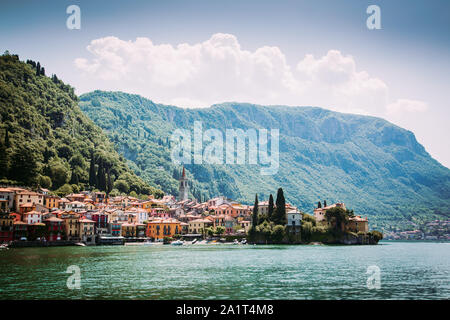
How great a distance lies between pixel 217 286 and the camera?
28.5 metres

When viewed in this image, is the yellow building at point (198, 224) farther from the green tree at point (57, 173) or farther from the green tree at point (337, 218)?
the green tree at point (57, 173)

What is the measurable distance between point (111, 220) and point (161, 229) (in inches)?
474

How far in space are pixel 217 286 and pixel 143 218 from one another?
291 ft

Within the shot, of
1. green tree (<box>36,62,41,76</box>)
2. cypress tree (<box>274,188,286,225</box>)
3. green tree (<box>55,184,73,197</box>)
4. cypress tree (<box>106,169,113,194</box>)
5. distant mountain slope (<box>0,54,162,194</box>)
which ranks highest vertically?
green tree (<box>36,62,41,76</box>)

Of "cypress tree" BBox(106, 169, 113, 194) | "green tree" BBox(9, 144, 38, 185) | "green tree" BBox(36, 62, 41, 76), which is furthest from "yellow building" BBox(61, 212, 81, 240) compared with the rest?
"green tree" BBox(36, 62, 41, 76)

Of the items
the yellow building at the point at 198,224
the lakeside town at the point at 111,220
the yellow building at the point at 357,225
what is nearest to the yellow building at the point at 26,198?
the lakeside town at the point at 111,220

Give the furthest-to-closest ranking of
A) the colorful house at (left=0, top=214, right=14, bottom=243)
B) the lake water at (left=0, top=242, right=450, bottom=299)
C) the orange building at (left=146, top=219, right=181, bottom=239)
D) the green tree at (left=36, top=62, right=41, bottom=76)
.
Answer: the green tree at (left=36, top=62, right=41, bottom=76) → the orange building at (left=146, top=219, right=181, bottom=239) → the colorful house at (left=0, top=214, right=14, bottom=243) → the lake water at (left=0, top=242, right=450, bottom=299)

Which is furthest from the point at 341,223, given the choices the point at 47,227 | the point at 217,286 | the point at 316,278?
the point at 217,286

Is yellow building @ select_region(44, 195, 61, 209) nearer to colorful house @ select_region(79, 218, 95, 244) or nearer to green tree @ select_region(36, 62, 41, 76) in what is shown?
colorful house @ select_region(79, 218, 95, 244)

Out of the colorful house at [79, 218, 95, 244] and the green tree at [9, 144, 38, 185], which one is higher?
the green tree at [9, 144, 38, 185]

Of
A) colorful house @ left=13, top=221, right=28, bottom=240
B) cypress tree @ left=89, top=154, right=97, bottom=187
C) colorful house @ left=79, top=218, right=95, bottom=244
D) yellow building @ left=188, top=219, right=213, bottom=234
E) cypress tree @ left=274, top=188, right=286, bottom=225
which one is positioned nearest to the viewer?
colorful house @ left=13, top=221, right=28, bottom=240

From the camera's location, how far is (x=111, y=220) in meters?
103

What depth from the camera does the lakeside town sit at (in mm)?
82625
